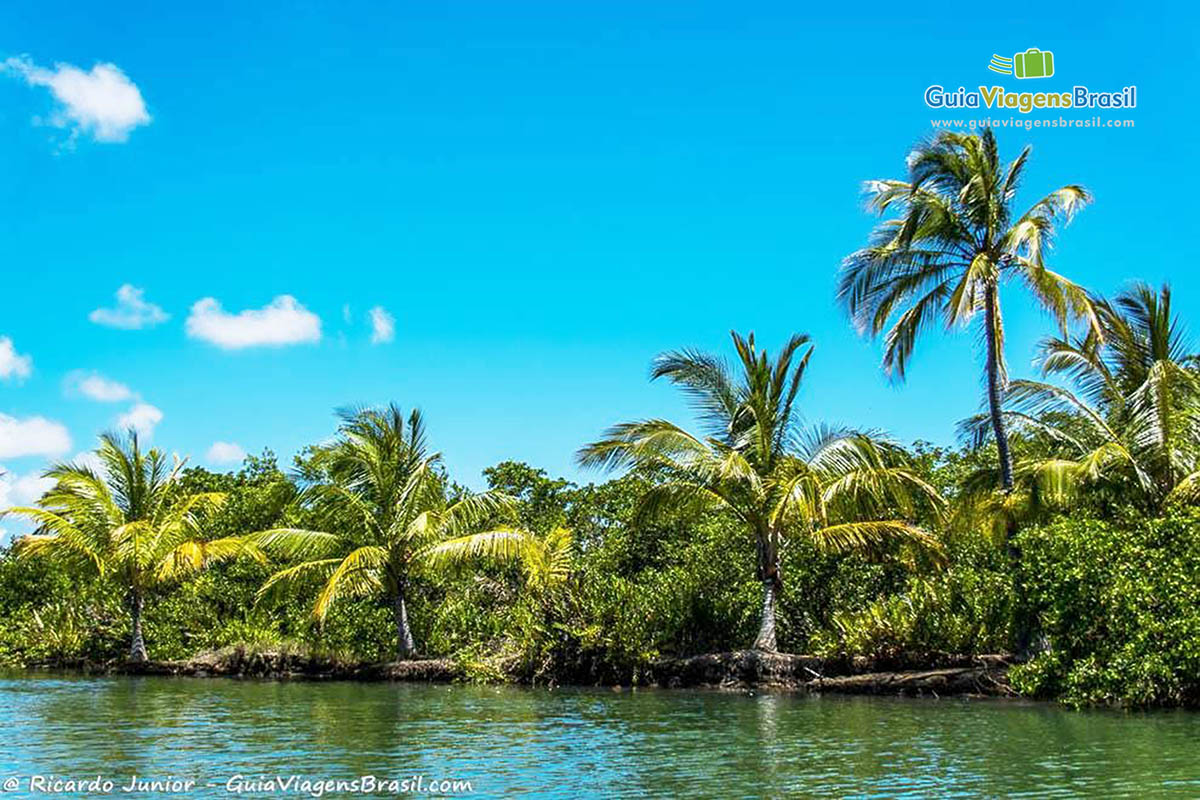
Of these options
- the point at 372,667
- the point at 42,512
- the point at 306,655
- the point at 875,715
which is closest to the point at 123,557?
the point at 42,512

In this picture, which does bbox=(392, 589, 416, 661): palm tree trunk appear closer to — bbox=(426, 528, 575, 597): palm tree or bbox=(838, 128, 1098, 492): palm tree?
bbox=(426, 528, 575, 597): palm tree

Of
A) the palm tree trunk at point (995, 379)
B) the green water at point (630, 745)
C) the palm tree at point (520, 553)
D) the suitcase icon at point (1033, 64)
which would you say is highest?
the suitcase icon at point (1033, 64)

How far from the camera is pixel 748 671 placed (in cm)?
2169

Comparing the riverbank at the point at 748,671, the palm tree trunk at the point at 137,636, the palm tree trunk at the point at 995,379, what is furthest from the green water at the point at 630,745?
the palm tree trunk at the point at 137,636

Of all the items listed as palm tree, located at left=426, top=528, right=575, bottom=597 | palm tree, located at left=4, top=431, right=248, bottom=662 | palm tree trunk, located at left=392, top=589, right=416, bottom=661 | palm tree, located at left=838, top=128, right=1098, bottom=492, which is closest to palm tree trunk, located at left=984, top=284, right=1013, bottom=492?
palm tree, located at left=838, top=128, right=1098, bottom=492

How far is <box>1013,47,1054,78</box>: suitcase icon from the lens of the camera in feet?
59.3

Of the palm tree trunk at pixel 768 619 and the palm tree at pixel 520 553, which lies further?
the palm tree at pixel 520 553

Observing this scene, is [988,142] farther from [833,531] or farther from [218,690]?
[218,690]

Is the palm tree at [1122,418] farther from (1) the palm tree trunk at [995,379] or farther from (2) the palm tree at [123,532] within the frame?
(2) the palm tree at [123,532]

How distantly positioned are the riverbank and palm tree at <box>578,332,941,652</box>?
→ 76cm

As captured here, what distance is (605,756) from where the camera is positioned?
466 inches

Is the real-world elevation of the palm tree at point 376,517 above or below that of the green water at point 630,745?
above

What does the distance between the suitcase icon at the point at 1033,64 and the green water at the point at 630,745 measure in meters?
10.3

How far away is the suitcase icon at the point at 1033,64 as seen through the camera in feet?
59.3
